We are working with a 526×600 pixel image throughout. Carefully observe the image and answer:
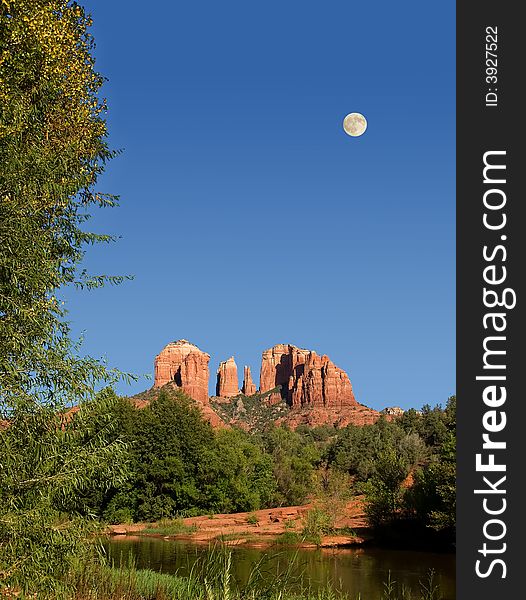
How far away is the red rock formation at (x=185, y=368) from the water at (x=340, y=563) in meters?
105

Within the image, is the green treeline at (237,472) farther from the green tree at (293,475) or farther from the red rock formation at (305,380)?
the red rock formation at (305,380)

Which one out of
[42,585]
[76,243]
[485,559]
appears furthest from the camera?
[76,243]

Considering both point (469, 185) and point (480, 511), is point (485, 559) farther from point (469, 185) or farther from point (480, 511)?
point (469, 185)

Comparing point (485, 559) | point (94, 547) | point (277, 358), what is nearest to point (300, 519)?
point (94, 547)

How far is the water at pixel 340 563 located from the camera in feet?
74.5

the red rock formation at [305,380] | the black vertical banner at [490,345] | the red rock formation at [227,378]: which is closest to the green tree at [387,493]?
the black vertical banner at [490,345]

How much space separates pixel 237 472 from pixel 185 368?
93381 millimetres

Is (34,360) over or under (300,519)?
over

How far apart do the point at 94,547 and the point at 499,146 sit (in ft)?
25.5

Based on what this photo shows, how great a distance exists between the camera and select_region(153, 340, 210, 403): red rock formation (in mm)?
141875

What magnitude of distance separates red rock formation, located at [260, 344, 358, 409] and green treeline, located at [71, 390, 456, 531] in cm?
7982

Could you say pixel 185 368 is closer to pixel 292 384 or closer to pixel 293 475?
pixel 292 384

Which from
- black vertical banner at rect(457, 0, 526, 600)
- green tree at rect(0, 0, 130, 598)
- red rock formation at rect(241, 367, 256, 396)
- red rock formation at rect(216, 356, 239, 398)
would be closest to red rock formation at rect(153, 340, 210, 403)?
red rock formation at rect(216, 356, 239, 398)

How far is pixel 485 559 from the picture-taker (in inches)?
198
